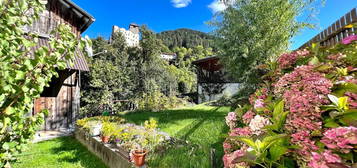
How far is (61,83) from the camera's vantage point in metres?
9.24

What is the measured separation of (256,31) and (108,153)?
652cm

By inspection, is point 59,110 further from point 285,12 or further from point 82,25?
point 285,12

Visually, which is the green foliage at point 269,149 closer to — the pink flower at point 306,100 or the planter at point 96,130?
the pink flower at point 306,100

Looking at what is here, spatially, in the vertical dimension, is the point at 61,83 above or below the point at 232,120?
above

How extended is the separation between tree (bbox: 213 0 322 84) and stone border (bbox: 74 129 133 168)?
4.99 m

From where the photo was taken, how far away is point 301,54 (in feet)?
6.10

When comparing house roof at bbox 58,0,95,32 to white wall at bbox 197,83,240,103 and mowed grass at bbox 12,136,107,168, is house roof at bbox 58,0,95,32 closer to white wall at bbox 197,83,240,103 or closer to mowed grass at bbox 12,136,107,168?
mowed grass at bbox 12,136,107,168

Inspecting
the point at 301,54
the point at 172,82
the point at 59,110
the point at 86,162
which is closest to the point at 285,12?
the point at 301,54

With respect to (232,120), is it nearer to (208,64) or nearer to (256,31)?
(256,31)

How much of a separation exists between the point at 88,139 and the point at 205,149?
4711 millimetres

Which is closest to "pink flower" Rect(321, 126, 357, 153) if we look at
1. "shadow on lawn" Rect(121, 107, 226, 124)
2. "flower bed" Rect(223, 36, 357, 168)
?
"flower bed" Rect(223, 36, 357, 168)

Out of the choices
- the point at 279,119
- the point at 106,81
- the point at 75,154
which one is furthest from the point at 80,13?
the point at 279,119

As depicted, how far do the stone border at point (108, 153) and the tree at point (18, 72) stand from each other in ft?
6.92

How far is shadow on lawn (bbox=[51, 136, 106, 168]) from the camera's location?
15.5ft
